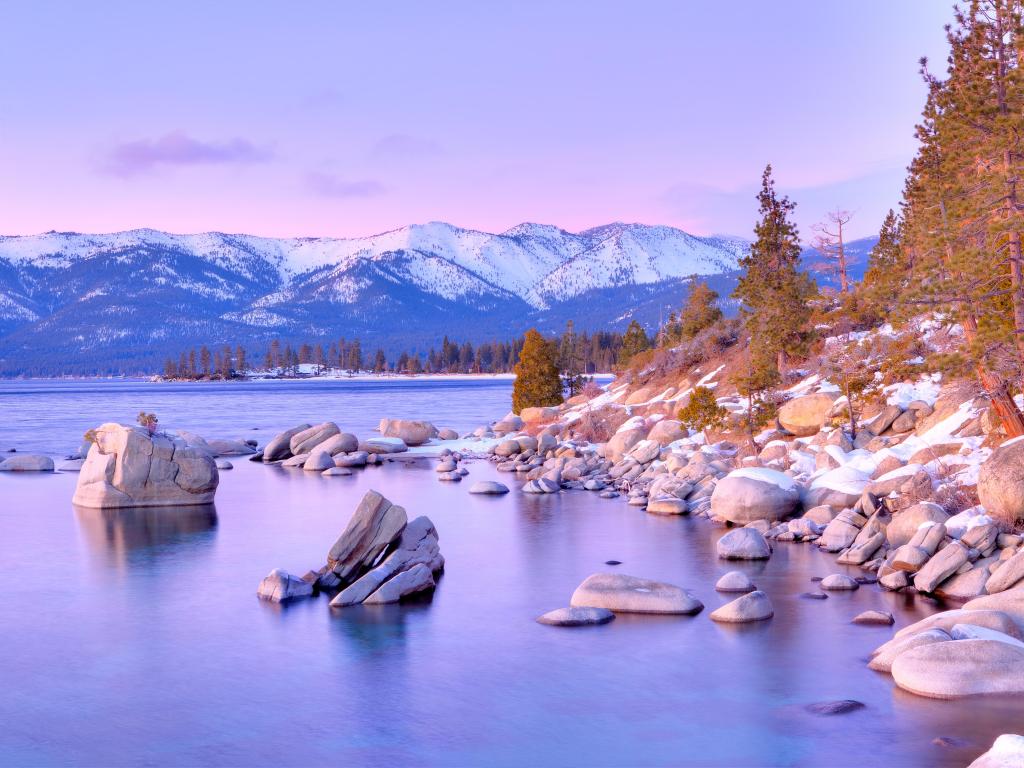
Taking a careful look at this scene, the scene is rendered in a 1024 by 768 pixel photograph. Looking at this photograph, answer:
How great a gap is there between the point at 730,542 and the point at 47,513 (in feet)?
77.3

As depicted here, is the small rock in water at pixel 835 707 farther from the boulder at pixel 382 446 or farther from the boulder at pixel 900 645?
the boulder at pixel 382 446

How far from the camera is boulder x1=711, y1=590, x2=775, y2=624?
61.4 feet

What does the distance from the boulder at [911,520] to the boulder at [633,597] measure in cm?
580

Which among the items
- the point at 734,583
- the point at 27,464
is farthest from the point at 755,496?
the point at 27,464

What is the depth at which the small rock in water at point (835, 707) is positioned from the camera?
14.0 m

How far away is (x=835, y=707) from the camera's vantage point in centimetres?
1417

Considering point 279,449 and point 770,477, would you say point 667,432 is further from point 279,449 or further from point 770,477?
point 279,449

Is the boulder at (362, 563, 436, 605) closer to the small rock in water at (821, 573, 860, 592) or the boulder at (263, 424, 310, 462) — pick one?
the small rock in water at (821, 573, 860, 592)

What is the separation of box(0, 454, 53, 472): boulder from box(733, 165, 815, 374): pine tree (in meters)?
34.3

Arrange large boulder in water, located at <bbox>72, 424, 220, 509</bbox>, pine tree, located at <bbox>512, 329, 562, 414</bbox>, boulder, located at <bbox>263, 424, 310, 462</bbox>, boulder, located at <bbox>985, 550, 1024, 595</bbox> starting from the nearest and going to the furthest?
boulder, located at <bbox>985, 550, 1024, 595</bbox>
large boulder in water, located at <bbox>72, 424, 220, 509</bbox>
boulder, located at <bbox>263, 424, 310, 462</bbox>
pine tree, located at <bbox>512, 329, 562, 414</bbox>

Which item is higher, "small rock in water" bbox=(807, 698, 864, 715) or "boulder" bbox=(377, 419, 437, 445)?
"boulder" bbox=(377, 419, 437, 445)

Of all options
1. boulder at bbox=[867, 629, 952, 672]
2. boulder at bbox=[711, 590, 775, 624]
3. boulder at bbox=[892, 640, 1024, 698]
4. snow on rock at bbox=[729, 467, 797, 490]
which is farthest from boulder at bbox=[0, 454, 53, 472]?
boulder at bbox=[892, 640, 1024, 698]

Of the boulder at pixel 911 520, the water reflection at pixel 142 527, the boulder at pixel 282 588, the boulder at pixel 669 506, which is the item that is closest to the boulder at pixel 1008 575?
the boulder at pixel 911 520

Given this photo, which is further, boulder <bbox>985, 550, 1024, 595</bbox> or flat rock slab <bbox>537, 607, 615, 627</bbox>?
flat rock slab <bbox>537, 607, 615, 627</bbox>
